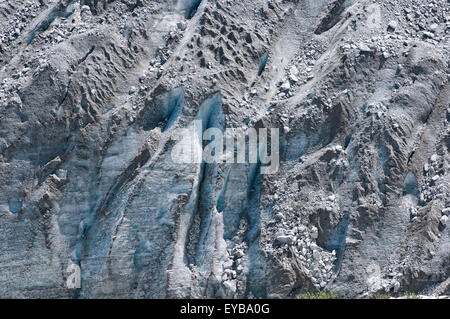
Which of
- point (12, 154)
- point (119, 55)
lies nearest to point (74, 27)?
point (119, 55)

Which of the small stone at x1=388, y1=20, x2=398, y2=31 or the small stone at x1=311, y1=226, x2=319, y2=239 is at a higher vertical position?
the small stone at x1=388, y1=20, x2=398, y2=31

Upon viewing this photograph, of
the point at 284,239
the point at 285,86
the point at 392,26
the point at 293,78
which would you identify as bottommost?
the point at 284,239

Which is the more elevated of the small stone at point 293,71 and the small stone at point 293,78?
the small stone at point 293,71

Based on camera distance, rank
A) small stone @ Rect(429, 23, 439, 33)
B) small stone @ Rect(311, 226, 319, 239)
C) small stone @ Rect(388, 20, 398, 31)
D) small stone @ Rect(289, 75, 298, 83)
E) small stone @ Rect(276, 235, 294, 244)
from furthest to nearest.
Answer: small stone @ Rect(429, 23, 439, 33) → small stone @ Rect(388, 20, 398, 31) → small stone @ Rect(289, 75, 298, 83) → small stone @ Rect(311, 226, 319, 239) → small stone @ Rect(276, 235, 294, 244)

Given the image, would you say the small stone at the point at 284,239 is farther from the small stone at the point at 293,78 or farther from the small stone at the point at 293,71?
the small stone at the point at 293,71

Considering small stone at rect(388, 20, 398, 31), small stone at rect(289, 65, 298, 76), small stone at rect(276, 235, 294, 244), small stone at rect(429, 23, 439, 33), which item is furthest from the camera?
small stone at rect(429, 23, 439, 33)

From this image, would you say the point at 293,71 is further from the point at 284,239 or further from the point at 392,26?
the point at 284,239

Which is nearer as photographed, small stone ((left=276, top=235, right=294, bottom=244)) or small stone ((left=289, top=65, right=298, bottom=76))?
small stone ((left=276, top=235, right=294, bottom=244))

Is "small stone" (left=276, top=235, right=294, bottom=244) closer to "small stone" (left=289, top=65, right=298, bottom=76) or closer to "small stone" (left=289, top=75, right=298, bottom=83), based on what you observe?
"small stone" (left=289, top=75, right=298, bottom=83)

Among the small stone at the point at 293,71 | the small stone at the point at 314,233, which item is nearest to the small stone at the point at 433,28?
the small stone at the point at 293,71

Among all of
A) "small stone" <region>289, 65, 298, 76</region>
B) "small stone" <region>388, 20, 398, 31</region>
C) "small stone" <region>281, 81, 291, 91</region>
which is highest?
"small stone" <region>388, 20, 398, 31</region>

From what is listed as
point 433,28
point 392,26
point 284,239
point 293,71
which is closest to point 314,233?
point 284,239

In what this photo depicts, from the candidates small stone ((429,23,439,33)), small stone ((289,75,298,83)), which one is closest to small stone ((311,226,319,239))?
small stone ((289,75,298,83))
